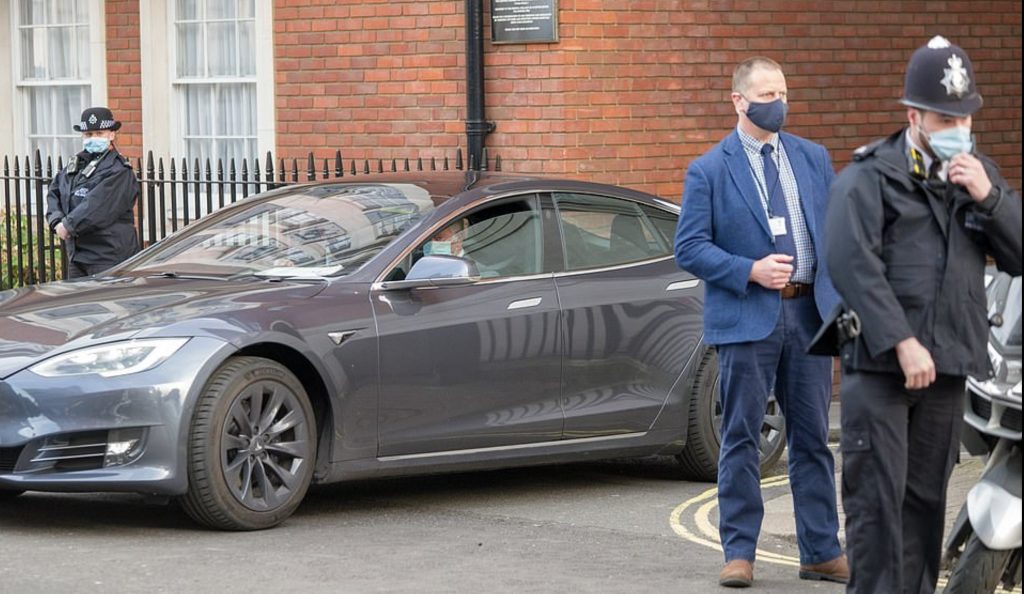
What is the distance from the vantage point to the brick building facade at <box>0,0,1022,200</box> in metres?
12.1

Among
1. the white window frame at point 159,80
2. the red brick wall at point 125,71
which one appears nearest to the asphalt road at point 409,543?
the white window frame at point 159,80

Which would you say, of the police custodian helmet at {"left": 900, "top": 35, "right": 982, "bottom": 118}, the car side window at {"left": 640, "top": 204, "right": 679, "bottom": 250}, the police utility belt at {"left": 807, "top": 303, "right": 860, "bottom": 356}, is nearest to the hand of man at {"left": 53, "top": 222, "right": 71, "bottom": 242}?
the car side window at {"left": 640, "top": 204, "right": 679, "bottom": 250}

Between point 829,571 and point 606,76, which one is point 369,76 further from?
point 829,571

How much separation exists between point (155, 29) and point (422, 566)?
837 cm

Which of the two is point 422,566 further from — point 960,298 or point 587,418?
point 960,298

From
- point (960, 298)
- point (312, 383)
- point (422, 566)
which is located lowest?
point (422, 566)

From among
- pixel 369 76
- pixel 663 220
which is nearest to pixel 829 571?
pixel 663 220

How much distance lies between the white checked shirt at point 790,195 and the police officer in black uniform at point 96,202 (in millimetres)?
6046

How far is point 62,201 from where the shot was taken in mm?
12117

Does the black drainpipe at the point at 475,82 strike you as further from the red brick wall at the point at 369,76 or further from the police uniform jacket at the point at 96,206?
the police uniform jacket at the point at 96,206

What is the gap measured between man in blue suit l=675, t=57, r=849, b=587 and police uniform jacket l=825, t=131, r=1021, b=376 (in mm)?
1140

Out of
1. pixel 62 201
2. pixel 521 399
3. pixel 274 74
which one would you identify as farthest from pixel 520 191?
pixel 274 74

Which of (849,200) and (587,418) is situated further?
(587,418)

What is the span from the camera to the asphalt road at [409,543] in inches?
266
